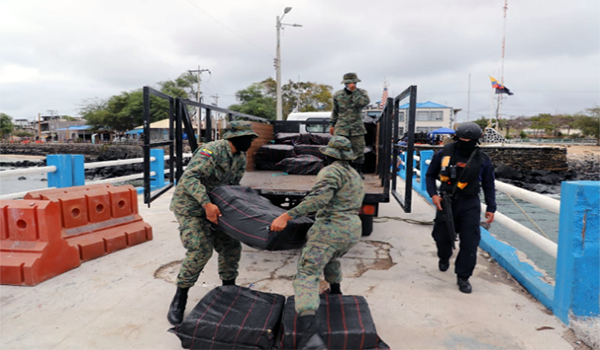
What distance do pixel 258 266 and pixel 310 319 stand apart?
191 cm

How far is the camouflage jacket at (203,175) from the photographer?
2.80m

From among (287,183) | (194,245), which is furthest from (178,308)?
(287,183)

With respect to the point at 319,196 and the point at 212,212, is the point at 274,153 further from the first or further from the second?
the point at 319,196

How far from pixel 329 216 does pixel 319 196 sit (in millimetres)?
206

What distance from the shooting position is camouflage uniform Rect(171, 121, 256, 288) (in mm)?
2867

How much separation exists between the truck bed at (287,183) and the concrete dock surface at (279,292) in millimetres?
803

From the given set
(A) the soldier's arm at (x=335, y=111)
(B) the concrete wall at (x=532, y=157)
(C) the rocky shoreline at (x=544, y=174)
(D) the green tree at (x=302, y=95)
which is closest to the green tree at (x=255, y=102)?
(D) the green tree at (x=302, y=95)

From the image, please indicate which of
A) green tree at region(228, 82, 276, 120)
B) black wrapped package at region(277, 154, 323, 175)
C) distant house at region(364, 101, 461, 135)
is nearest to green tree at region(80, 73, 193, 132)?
green tree at region(228, 82, 276, 120)

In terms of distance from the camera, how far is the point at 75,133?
71.5m

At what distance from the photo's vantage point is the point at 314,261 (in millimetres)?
2543

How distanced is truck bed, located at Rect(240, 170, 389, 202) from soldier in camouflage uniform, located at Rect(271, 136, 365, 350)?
1.56 m

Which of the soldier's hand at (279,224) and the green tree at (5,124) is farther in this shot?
the green tree at (5,124)

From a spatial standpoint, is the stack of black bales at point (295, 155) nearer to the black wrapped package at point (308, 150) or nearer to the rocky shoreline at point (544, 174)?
the black wrapped package at point (308, 150)

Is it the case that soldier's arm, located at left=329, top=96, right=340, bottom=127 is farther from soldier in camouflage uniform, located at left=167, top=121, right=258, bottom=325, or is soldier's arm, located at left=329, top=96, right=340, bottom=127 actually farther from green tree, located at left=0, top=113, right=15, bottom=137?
green tree, located at left=0, top=113, right=15, bottom=137
